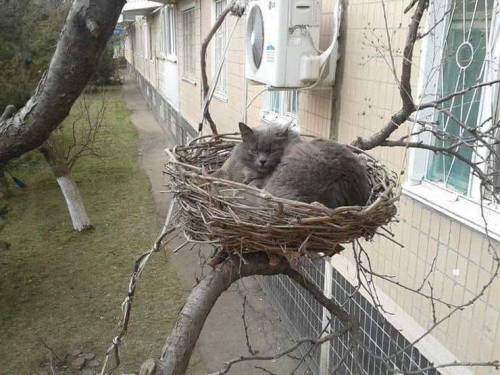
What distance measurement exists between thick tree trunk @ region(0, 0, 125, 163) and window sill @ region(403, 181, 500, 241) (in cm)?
193

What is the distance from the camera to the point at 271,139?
2.68m

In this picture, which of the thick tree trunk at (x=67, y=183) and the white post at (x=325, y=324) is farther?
the thick tree trunk at (x=67, y=183)

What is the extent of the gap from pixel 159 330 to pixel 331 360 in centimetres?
199

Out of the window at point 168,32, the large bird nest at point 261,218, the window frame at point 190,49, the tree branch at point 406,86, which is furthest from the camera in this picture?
the window at point 168,32

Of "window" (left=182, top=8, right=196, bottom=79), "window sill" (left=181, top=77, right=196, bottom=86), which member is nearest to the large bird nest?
"window sill" (left=181, top=77, right=196, bottom=86)

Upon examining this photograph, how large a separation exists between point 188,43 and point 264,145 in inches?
407

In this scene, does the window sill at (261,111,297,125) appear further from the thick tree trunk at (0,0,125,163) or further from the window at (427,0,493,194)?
the thick tree trunk at (0,0,125,163)

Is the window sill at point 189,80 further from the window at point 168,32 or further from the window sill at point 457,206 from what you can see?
the window sill at point 457,206

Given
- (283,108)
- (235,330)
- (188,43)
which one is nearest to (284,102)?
(283,108)

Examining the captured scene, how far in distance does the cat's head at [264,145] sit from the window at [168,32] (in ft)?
39.9

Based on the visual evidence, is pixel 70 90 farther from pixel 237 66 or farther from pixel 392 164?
pixel 237 66

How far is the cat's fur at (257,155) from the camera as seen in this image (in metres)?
2.48

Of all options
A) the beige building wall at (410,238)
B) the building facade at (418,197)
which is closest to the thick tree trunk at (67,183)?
the building facade at (418,197)

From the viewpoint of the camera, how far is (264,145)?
2633 millimetres
